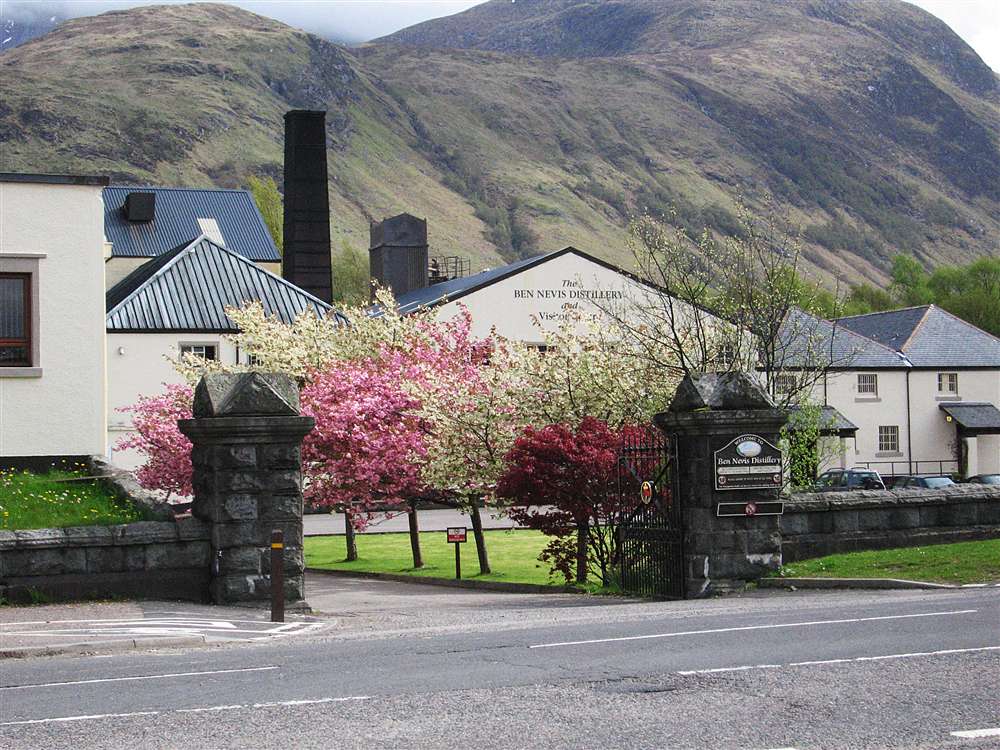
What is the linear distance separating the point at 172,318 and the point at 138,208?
22990 mm

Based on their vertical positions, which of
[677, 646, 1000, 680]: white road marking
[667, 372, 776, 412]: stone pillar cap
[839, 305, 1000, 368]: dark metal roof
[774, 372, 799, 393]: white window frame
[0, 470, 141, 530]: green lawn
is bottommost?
[677, 646, 1000, 680]: white road marking

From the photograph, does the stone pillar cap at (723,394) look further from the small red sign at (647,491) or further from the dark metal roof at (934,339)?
the dark metal roof at (934,339)

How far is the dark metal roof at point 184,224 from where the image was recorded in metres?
68.0

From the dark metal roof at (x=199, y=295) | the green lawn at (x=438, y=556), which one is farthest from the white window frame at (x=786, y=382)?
the dark metal roof at (x=199, y=295)

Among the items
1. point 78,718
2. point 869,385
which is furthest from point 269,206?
point 78,718

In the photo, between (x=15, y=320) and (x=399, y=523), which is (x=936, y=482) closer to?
(x=399, y=523)

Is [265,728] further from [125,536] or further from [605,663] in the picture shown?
[125,536]

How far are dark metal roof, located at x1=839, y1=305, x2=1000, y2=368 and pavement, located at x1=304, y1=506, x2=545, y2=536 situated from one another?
24.4 m

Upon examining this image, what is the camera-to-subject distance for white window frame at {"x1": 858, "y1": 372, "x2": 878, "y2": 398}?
61.7 m

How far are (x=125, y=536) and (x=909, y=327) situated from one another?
2201 inches

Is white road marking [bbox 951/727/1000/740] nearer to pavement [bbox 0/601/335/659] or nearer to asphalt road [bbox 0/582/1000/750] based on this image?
asphalt road [bbox 0/582/1000/750]

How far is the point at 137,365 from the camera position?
4762 centimetres

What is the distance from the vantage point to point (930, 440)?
63062 millimetres

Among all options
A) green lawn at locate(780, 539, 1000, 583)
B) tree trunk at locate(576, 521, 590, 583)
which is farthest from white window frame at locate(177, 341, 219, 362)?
green lawn at locate(780, 539, 1000, 583)
